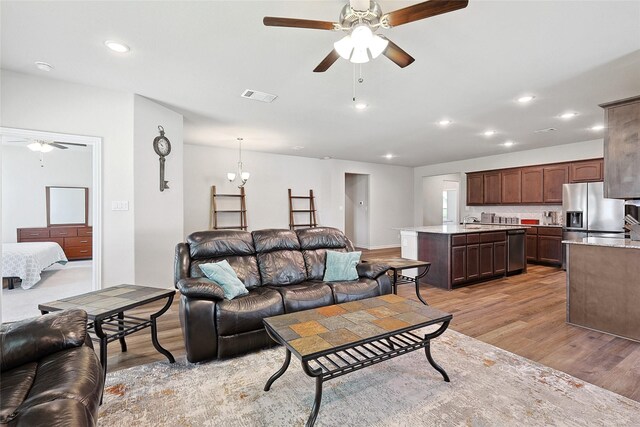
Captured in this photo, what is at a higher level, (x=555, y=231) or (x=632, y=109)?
(x=632, y=109)

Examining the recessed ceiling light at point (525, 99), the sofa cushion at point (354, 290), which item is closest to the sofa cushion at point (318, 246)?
the sofa cushion at point (354, 290)

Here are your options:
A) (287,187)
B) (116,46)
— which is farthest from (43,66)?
(287,187)

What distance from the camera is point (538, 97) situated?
360cm

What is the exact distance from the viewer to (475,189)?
25.2ft

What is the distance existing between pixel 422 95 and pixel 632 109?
80.1 inches

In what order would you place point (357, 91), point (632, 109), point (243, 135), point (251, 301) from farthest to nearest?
point (243, 135) < point (357, 91) < point (632, 109) < point (251, 301)

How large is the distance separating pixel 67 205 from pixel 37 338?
647 centimetres

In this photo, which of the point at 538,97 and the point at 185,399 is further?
the point at 538,97

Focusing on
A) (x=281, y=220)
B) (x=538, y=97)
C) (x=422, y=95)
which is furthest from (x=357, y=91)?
(x=281, y=220)

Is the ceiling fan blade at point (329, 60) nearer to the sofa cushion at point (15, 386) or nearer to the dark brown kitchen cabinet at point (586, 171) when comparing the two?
the sofa cushion at point (15, 386)

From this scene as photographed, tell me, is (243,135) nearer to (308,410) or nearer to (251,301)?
(251,301)

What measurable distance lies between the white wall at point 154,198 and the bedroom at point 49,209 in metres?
1.56

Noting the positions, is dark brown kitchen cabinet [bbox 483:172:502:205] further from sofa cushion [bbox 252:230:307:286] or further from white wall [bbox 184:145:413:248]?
sofa cushion [bbox 252:230:307:286]

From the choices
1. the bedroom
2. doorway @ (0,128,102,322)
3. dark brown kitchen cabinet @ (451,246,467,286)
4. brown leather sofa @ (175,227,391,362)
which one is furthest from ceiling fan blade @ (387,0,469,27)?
the bedroom
